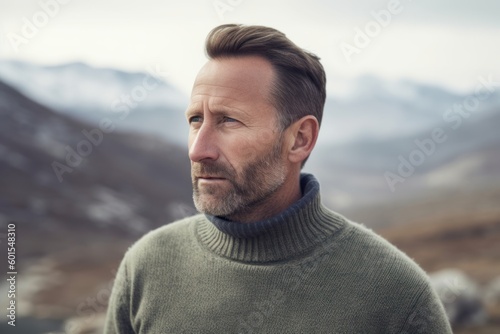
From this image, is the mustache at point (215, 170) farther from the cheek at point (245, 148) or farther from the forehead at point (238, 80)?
the forehead at point (238, 80)

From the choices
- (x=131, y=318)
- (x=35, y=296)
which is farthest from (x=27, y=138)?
(x=131, y=318)

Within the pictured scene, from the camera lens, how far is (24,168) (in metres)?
60.5

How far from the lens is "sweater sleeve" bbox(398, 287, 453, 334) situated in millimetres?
3072

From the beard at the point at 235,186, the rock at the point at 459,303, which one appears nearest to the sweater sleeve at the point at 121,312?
the beard at the point at 235,186

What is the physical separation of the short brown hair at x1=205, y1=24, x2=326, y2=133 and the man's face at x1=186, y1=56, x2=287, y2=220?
51mm

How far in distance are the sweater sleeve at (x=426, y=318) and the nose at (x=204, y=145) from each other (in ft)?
4.28

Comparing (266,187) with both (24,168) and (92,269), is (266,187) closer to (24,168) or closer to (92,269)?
(92,269)

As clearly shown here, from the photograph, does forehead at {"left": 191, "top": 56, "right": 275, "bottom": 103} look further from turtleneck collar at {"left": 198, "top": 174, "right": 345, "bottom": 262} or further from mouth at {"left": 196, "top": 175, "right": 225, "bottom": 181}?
turtleneck collar at {"left": 198, "top": 174, "right": 345, "bottom": 262}

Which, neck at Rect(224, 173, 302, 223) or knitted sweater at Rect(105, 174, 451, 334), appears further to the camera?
neck at Rect(224, 173, 302, 223)

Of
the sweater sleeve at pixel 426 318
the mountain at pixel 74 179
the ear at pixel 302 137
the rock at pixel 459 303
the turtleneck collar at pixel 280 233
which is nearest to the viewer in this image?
the sweater sleeve at pixel 426 318

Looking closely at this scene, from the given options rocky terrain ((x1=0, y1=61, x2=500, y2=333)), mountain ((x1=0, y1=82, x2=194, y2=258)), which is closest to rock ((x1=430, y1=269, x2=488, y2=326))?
rocky terrain ((x1=0, y1=61, x2=500, y2=333))

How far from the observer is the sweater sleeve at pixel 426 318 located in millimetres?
3072

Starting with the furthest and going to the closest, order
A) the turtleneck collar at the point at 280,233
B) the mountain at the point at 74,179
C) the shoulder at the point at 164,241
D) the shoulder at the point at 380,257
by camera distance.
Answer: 1. the mountain at the point at 74,179
2. the shoulder at the point at 164,241
3. the turtleneck collar at the point at 280,233
4. the shoulder at the point at 380,257

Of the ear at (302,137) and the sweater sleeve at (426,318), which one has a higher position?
the ear at (302,137)
